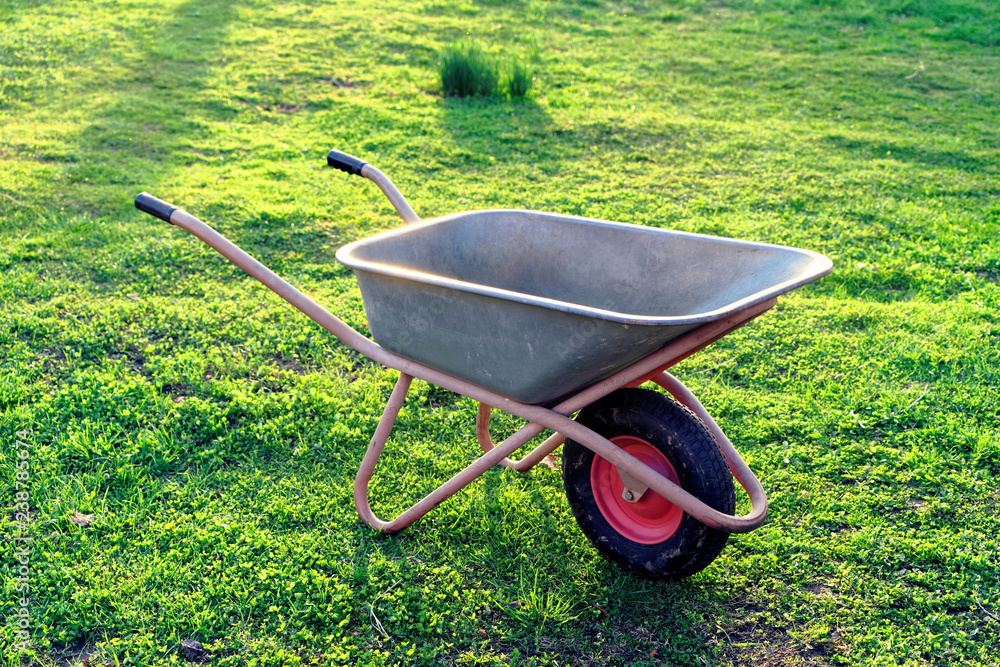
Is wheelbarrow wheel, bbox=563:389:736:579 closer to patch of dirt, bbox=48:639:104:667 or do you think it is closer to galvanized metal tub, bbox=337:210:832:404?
galvanized metal tub, bbox=337:210:832:404

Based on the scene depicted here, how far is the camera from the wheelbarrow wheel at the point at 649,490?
2.04 metres

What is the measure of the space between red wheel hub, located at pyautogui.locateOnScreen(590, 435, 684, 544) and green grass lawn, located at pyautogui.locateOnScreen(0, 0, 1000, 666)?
6.7 inches

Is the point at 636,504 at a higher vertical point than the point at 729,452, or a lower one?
lower

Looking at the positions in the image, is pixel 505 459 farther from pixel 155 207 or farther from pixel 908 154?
pixel 908 154

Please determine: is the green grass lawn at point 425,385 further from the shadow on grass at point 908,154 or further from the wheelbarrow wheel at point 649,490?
the wheelbarrow wheel at point 649,490

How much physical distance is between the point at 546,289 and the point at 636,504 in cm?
86

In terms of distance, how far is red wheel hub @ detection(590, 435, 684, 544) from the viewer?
2219mm

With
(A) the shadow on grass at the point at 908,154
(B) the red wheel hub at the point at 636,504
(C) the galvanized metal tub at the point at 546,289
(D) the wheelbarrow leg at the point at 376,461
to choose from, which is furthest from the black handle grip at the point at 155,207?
(A) the shadow on grass at the point at 908,154

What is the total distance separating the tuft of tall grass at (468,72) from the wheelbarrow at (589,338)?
4580mm

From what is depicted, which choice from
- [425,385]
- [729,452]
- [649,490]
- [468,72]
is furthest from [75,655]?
[468,72]

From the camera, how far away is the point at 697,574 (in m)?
2.34

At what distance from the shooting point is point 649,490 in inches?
89.0

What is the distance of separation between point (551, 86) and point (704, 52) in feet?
7.74

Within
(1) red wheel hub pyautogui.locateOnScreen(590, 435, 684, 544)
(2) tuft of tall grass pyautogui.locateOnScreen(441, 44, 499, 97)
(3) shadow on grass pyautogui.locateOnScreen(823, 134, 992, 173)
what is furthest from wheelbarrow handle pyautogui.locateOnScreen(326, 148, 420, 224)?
(3) shadow on grass pyautogui.locateOnScreen(823, 134, 992, 173)
